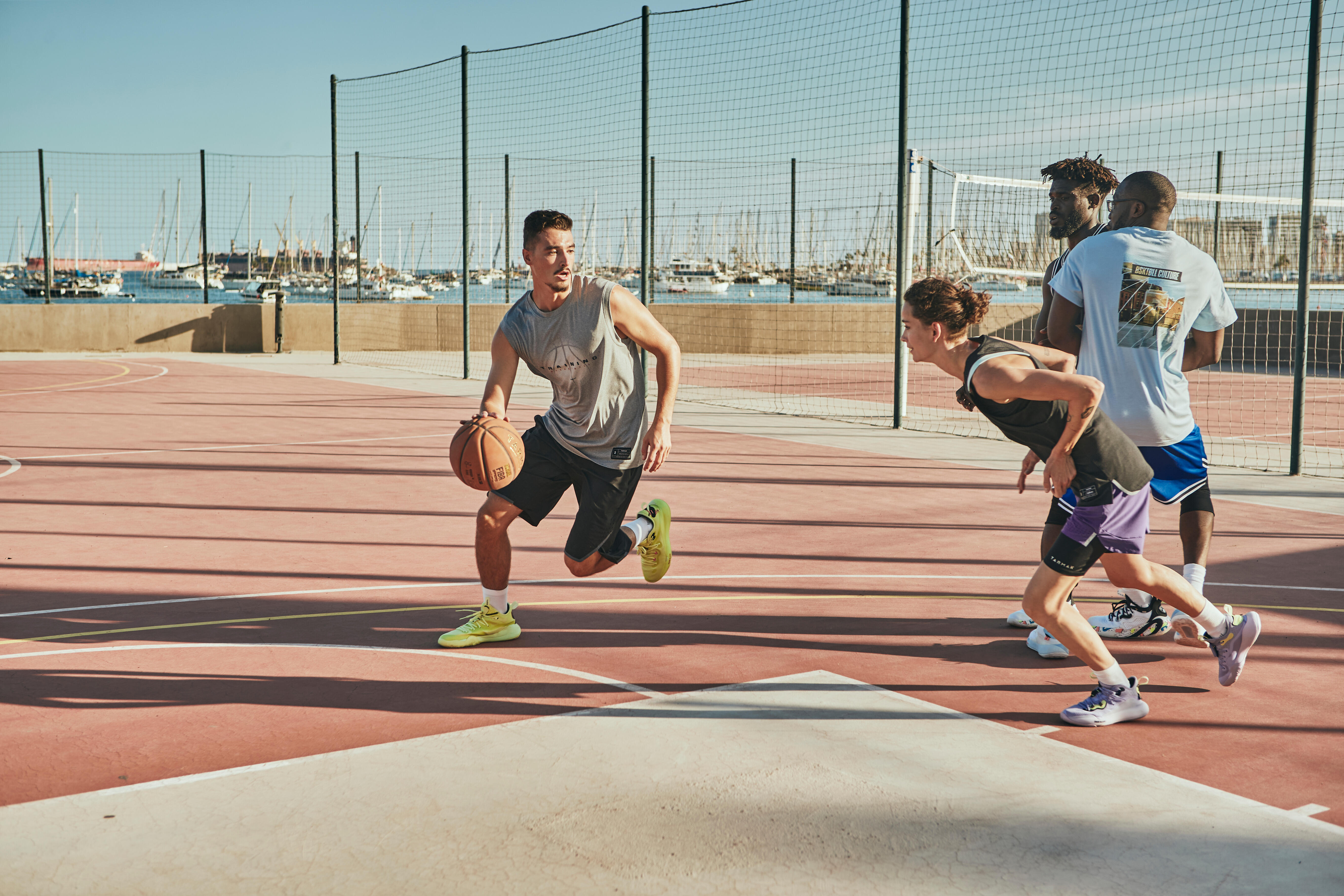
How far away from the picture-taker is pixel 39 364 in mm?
21828

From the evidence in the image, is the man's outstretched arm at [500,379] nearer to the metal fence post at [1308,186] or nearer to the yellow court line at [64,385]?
the metal fence post at [1308,186]

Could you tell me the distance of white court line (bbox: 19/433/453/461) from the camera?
11.0 m

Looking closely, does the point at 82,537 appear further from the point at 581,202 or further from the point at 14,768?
the point at 581,202

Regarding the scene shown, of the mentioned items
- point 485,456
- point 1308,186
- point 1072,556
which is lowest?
point 1072,556

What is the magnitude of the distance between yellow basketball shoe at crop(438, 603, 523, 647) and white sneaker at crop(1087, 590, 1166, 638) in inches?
103

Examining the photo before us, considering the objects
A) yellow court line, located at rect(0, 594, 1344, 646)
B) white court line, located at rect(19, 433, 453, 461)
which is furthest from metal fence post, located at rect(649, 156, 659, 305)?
yellow court line, located at rect(0, 594, 1344, 646)

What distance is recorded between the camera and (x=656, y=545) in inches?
235

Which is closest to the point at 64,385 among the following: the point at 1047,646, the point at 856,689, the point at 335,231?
the point at 335,231

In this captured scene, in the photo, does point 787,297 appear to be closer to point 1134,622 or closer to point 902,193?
point 902,193

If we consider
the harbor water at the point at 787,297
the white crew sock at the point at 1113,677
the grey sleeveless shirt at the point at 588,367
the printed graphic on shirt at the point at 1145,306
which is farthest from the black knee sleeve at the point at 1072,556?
the harbor water at the point at 787,297

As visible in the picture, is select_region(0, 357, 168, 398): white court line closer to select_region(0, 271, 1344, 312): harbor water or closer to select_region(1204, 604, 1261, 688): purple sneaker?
select_region(0, 271, 1344, 312): harbor water

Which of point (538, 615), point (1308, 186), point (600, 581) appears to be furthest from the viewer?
point (1308, 186)

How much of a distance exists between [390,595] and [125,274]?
72486 mm

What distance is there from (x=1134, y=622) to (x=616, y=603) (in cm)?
241
